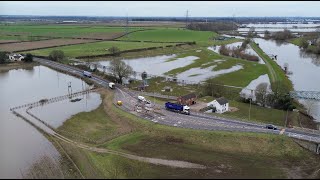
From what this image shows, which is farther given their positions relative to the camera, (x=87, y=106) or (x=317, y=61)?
(x=317, y=61)

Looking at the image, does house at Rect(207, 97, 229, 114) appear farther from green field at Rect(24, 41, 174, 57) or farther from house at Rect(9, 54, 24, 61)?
house at Rect(9, 54, 24, 61)

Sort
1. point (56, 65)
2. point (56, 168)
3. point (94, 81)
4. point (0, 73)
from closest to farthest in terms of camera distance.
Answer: point (56, 168) < point (94, 81) < point (0, 73) < point (56, 65)

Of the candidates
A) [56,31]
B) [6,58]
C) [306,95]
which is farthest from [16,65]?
[56,31]

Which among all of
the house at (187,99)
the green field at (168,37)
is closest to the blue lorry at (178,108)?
the house at (187,99)

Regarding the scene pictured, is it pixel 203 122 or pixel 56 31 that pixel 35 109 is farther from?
pixel 56 31

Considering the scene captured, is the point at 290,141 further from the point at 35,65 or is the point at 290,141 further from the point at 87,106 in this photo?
the point at 35,65

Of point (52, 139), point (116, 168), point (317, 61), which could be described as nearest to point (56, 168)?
point (116, 168)
